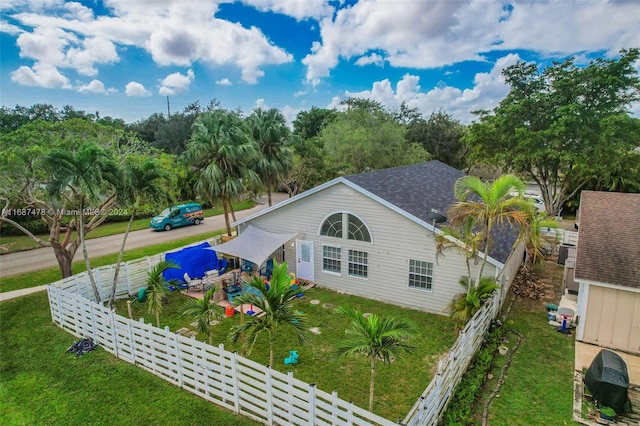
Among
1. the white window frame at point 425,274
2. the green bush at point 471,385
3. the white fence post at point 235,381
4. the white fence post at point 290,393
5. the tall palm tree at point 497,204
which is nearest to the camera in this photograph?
the white fence post at point 290,393

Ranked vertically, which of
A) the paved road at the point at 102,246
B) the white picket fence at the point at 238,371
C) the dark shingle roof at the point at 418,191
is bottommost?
the paved road at the point at 102,246

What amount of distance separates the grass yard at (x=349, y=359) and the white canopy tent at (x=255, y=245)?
7.58 ft

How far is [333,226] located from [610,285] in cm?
852

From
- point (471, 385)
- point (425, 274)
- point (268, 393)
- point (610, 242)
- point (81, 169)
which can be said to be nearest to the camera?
point (268, 393)

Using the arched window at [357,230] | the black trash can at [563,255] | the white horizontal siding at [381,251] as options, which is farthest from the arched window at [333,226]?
the black trash can at [563,255]

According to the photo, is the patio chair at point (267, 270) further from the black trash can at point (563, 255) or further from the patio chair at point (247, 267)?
the black trash can at point (563, 255)

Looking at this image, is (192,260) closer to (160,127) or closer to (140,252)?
(140,252)

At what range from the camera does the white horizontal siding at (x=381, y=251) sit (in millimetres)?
11812

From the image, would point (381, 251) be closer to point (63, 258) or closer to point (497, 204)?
point (497, 204)

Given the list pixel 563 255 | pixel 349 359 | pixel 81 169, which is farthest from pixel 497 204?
pixel 81 169

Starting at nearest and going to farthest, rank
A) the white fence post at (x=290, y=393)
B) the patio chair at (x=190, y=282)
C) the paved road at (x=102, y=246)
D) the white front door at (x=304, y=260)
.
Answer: the white fence post at (x=290, y=393) < the patio chair at (x=190, y=282) < the white front door at (x=304, y=260) < the paved road at (x=102, y=246)

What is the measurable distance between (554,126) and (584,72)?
10.8ft

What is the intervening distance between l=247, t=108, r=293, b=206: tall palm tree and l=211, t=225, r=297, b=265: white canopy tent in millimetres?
7225

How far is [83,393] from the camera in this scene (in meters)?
8.00
